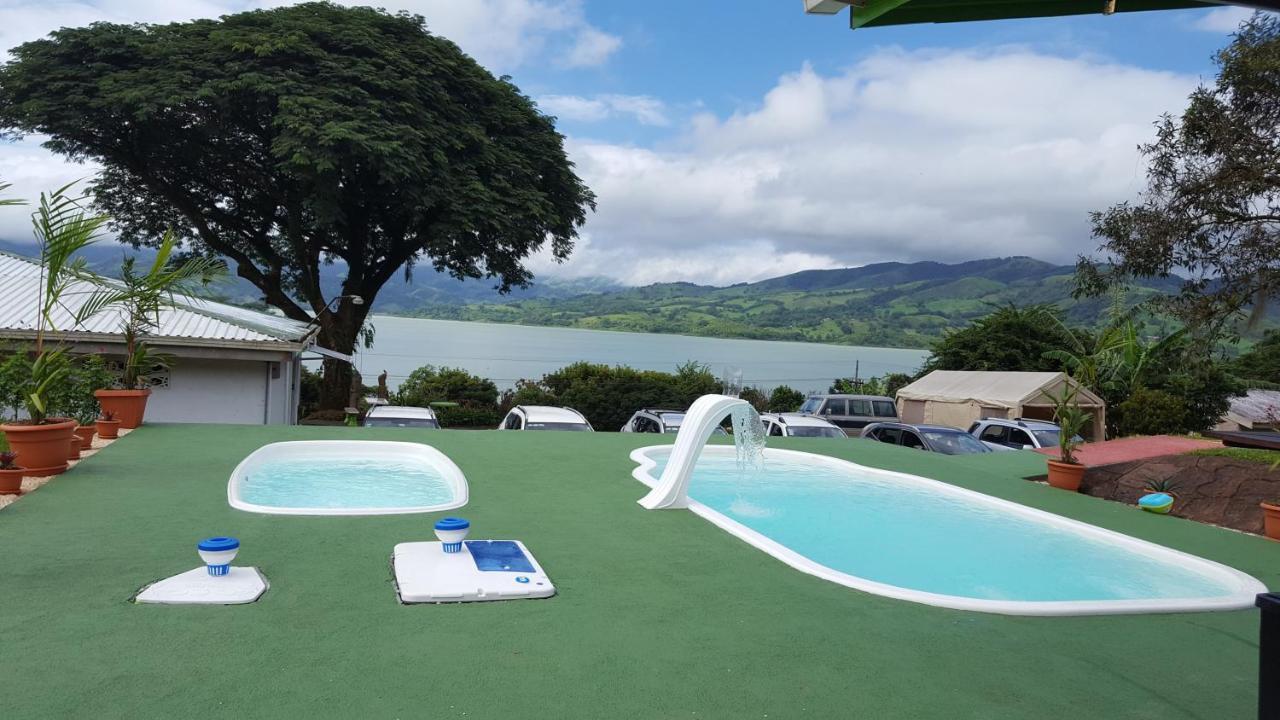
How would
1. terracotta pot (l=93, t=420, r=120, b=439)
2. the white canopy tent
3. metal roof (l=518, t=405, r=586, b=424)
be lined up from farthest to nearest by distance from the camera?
the white canopy tent, metal roof (l=518, t=405, r=586, b=424), terracotta pot (l=93, t=420, r=120, b=439)

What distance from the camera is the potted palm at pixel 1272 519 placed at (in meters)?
8.87

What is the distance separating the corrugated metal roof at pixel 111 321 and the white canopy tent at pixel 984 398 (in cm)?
2106

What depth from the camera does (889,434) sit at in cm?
1791

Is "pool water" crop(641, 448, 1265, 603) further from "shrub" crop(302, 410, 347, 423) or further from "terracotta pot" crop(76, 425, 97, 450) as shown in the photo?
"shrub" crop(302, 410, 347, 423)

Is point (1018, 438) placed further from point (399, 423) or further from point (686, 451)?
point (399, 423)

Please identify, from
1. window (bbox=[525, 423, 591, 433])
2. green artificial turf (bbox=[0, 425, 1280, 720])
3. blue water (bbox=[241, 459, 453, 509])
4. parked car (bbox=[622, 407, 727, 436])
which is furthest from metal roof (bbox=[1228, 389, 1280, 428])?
blue water (bbox=[241, 459, 453, 509])

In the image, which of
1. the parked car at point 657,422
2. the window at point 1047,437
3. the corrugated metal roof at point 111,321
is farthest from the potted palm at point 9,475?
the window at point 1047,437

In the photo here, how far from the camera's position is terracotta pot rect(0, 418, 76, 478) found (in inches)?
329

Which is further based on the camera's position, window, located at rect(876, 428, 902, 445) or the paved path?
window, located at rect(876, 428, 902, 445)

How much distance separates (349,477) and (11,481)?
4502mm

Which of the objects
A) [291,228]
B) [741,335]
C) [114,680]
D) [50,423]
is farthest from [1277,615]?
[741,335]

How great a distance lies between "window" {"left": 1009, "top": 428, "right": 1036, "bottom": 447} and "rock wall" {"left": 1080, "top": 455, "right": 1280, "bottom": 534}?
640 centimetres

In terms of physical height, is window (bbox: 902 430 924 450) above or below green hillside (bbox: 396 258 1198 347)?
below

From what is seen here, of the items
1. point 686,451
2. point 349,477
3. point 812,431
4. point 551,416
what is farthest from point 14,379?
point 812,431
